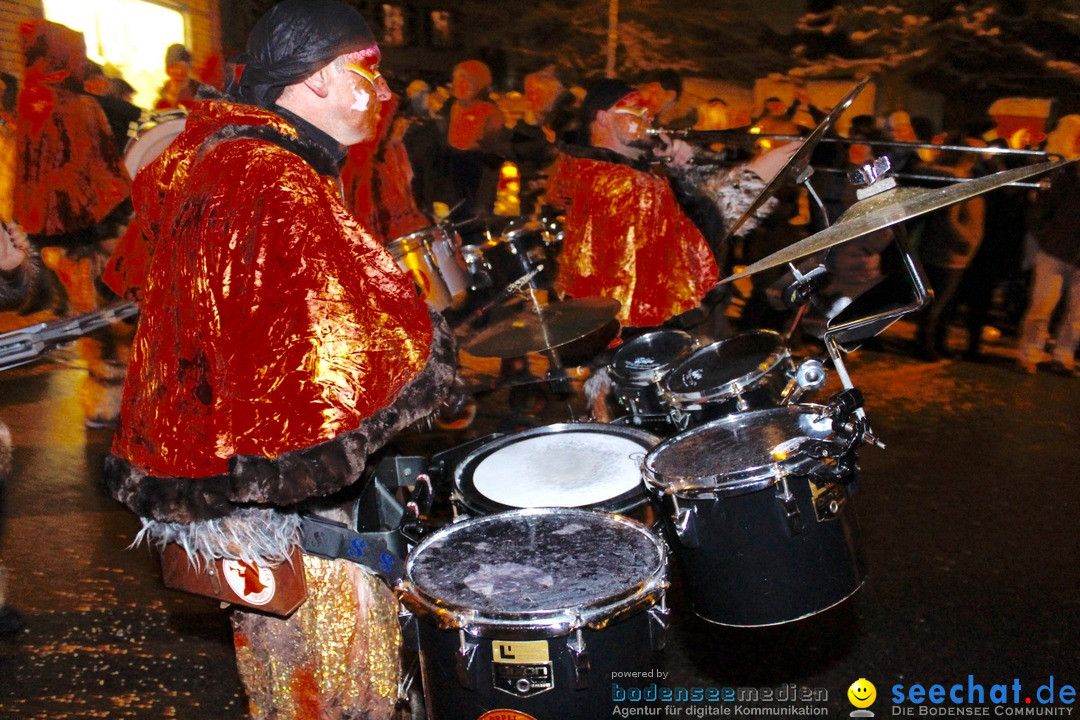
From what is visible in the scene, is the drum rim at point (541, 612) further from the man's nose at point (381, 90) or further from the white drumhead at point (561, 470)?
the man's nose at point (381, 90)

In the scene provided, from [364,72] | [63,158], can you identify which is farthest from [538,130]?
[364,72]

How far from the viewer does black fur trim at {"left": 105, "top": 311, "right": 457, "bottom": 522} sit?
6.11ft

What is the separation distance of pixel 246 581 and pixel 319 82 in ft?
3.74

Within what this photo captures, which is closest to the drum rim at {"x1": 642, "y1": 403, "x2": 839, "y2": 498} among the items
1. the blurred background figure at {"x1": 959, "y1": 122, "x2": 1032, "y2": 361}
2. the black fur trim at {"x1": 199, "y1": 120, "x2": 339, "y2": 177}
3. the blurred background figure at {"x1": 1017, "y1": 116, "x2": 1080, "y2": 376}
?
the black fur trim at {"x1": 199, "y1": 120, "x2": 339, "y2": 177}

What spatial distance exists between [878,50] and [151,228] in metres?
9.35

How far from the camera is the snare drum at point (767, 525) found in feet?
7.63

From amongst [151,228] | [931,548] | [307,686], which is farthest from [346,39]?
[931,548]

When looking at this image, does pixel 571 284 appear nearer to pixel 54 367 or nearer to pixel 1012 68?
pixel 54 367

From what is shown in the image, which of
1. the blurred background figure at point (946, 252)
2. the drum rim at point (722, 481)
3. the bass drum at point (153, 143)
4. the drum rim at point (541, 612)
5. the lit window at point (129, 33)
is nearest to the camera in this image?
the drum rim at point (541, 612)

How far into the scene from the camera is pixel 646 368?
3.81m

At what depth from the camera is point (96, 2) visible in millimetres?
7418

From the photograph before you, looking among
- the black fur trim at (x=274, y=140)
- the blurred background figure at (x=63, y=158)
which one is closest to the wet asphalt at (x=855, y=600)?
the black fur trim at (x=274, y=140)

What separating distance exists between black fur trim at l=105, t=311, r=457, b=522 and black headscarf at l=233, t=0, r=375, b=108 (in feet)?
2.05

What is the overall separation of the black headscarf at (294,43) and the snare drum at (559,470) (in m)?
1.18
